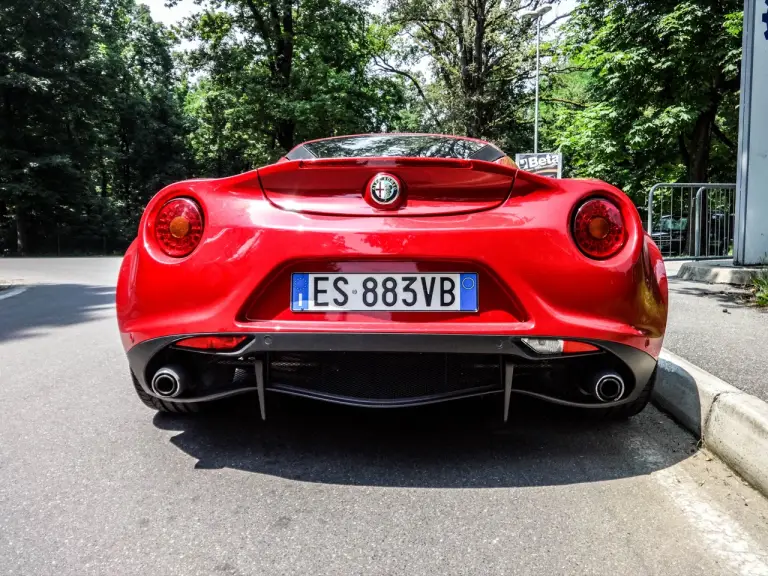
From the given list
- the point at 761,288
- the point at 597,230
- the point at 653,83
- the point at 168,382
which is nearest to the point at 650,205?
the point at 761,288

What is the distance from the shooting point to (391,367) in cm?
267

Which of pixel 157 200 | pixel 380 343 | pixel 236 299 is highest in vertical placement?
pixel 157 200

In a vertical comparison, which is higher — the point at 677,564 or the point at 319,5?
the point at 319,5

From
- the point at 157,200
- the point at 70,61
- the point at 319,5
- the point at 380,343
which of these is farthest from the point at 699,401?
the point at 70,61

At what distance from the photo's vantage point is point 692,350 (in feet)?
14.5

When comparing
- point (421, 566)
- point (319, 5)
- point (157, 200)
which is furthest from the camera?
point (319, 5)

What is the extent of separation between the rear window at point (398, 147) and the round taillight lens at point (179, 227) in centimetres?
70

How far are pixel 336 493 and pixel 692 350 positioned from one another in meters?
2.90

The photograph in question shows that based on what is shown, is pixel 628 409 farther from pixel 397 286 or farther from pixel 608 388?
pixel 397 286

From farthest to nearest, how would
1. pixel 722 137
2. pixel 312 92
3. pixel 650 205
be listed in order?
pixel 312 92
pixel 722 137
pixel 650 205

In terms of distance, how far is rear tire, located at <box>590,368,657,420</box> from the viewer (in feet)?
9.78

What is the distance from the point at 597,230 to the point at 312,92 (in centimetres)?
2576

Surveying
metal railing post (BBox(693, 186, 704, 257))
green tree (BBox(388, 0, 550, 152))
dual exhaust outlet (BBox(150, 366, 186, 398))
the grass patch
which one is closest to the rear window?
dual exhaust outlet (BBox(150, 366, 186, 398))

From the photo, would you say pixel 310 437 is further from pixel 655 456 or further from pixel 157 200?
pixel 655 456
